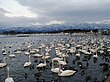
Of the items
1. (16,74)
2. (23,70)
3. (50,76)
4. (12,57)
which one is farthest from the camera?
(12,57)

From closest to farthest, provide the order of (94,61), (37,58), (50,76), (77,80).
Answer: (77,80) < (50,76) < (94,61) < (37,58)

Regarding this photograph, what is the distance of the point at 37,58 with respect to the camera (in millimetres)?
60438

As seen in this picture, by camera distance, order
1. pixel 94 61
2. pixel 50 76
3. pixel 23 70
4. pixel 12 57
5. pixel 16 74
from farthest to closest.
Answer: pixel 12 57 < pixel 94 61 < pixel 23 70 < pixel 16 74 < pixel 50 76

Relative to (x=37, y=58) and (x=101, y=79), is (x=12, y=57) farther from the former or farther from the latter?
(x=101, y=79)

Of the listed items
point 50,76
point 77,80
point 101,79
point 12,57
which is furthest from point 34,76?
point 12,57

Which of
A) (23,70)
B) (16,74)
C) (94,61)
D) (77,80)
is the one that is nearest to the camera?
(77,80)

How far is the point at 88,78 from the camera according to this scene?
3838cm

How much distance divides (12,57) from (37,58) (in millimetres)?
7135

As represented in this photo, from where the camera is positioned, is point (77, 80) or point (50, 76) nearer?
point (77, 80)

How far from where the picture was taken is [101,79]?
3741 cm

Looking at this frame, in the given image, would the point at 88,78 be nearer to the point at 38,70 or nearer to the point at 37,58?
the point at 38,70

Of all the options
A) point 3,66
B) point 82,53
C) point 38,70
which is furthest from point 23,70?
point 82,53

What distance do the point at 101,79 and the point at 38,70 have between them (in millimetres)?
11665

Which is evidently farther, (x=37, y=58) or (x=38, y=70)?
(x=37, y=58)
